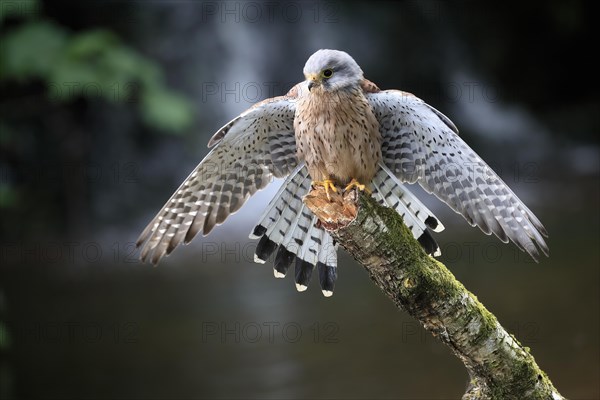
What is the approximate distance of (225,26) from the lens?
35.9ft

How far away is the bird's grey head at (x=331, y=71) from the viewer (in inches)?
154

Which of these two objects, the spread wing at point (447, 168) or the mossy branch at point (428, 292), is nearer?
the mossy branch at point (428, 292)

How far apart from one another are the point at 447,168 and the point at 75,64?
562 centimetres

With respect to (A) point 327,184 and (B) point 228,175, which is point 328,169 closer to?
(A) point 327,184

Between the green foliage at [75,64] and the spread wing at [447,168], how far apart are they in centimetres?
501

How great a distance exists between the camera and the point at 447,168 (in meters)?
4.08

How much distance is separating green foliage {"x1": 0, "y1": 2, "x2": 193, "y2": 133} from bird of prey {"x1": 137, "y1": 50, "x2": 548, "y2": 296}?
452cm

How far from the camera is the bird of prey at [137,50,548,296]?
3.95 meters

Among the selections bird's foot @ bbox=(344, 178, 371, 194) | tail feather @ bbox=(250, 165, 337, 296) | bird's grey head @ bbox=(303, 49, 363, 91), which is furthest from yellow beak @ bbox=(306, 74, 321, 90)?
tail feather @ bbox=(250, 165, 337, 296)

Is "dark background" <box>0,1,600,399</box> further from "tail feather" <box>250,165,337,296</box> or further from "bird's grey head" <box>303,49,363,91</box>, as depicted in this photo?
"bird's grey head" <box>303,49,363,91</box>

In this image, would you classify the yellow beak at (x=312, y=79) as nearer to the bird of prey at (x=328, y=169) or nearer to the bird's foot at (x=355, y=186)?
the bird of prey at (x=328, y=169)

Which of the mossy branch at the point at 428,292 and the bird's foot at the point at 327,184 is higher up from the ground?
the bird's foot at the point at 327,184

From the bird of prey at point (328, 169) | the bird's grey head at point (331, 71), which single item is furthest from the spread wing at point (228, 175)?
the bird's grey head at point (331, 71)

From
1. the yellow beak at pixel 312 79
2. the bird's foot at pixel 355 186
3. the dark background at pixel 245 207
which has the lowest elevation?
the dark background at pixel 245 207
